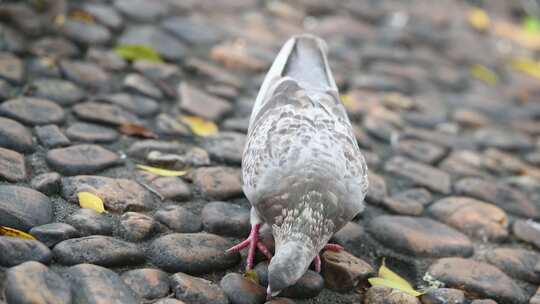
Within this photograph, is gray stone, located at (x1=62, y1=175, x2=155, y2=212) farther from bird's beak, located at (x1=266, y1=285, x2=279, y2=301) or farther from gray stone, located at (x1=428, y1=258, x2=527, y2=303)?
gray stone, located at (x1=428, y1=258, x2=527, y2=303)

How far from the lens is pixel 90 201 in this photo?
388 centimetres

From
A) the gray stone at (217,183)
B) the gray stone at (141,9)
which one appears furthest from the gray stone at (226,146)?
the gray stone at (141,9)

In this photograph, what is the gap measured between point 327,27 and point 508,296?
13.5 ft

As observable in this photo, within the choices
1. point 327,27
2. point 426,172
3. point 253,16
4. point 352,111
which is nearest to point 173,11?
point 253,16

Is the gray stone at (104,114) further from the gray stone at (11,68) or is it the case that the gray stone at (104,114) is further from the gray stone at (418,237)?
the gray stone at (418,237)

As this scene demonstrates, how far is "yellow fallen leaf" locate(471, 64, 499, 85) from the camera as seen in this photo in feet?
23.9

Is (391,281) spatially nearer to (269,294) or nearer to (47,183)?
(269,294)

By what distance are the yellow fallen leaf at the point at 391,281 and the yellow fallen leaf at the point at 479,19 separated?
200 inches

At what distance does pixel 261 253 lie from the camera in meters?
3.85

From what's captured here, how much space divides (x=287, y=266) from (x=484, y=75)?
4885 mm

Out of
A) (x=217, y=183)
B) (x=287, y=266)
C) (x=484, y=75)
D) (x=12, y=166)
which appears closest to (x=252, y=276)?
(x=287, y=266)

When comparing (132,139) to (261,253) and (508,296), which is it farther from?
(508,296)

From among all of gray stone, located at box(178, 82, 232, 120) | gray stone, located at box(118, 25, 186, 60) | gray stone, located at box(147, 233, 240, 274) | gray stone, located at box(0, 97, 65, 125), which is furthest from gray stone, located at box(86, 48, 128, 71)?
gray stone, located at box(147, 233, 240, 274)

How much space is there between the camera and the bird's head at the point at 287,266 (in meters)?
3.21
